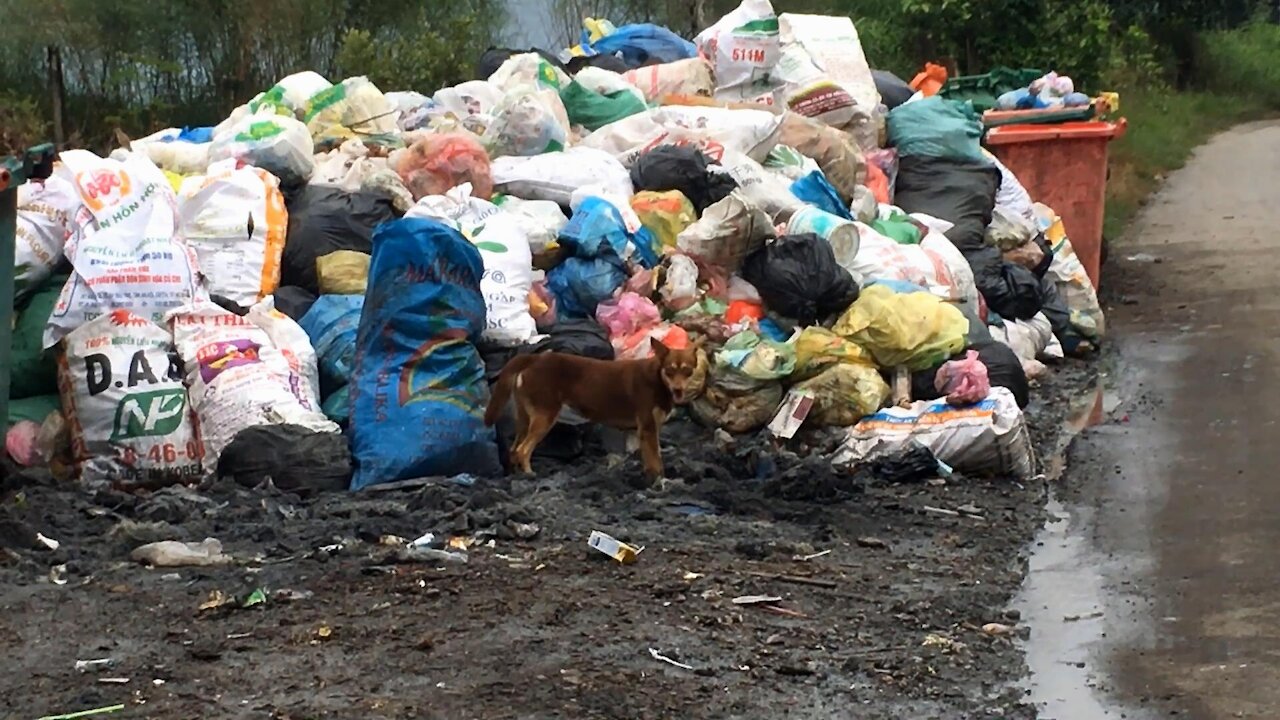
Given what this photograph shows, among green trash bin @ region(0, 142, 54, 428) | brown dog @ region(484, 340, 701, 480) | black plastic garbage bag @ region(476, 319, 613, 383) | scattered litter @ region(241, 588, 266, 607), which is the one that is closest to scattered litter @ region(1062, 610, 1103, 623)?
brown dog @ region(484, 340, 701, 480)

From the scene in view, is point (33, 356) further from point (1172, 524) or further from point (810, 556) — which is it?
point (1172, 524)

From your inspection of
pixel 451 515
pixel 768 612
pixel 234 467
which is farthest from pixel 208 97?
pixel 768 612

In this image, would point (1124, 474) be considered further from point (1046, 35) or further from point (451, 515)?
point (1046, 35)

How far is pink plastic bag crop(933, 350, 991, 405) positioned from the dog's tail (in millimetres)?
1681

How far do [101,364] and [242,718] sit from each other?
2.88 m

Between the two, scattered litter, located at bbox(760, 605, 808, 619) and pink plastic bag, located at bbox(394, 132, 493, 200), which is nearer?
scattered litter, located at bbox(760, 605, 808, 619)

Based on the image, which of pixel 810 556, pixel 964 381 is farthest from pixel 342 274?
pixel 810 556

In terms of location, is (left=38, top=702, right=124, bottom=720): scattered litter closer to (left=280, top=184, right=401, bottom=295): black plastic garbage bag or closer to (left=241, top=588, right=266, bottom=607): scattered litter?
(left=241, top=588, right=266, bottom=607): scattered litter

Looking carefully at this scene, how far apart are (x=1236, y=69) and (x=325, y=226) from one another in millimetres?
23003

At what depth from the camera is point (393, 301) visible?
6.40m

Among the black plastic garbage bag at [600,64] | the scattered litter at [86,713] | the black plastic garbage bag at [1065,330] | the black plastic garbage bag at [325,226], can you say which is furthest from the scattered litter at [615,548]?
the black plastic garbage bag at [600,64]

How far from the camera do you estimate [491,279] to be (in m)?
7.17

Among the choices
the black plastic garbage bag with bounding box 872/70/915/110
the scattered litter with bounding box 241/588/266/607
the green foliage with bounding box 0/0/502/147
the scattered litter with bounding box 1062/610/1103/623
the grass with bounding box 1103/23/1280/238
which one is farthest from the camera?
the grass with bounding box 1103/23/1280/238

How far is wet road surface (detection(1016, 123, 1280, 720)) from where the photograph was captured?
4.41 metres
